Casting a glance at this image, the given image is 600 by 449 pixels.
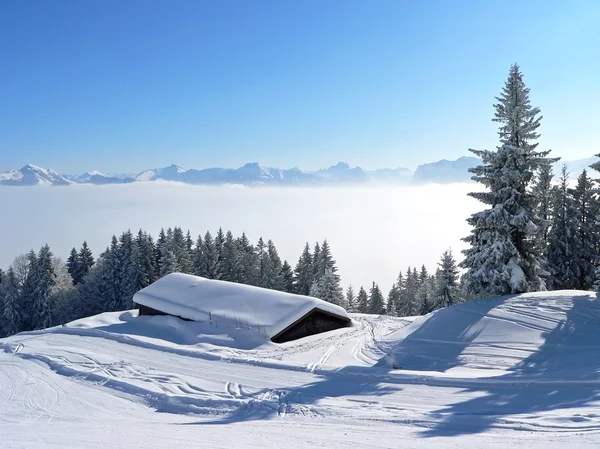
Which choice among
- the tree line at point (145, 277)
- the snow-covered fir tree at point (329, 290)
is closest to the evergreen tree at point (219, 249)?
the tree line at point (145, 277)

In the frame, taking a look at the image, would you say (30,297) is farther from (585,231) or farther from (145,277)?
(585,231)

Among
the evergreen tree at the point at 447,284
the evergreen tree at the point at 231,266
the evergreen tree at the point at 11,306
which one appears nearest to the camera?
the evergreen tree at the point at 447,284

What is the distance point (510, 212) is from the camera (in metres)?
23.7

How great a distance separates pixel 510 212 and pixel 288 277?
4344 centimetres

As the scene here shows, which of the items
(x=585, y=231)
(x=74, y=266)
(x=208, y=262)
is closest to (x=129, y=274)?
(x=208, y=262)

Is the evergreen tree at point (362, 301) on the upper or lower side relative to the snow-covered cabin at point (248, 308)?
lower

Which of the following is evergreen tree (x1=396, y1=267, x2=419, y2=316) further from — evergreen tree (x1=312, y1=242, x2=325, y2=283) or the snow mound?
the snow mound

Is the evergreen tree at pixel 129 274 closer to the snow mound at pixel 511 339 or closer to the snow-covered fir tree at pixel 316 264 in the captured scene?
the snow-covered fir tree at pixel 316 264

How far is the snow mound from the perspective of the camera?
53.6ft

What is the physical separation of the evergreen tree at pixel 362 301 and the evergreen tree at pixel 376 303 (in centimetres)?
71

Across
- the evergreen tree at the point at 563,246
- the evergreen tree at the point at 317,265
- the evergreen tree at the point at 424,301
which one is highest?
the evergreen tree at the point at 563,246

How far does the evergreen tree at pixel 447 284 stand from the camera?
A: 41.9 meters

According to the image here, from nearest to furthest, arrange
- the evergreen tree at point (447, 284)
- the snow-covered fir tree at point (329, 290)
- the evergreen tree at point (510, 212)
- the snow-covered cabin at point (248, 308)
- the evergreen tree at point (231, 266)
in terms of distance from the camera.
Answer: the evergreen tree at point (510, 212), the snow-covered cabin at point (248, 308), the evergreen tree at point (447, 284), the snow-covered fir tree at point (329, 290), the evergreen tree at point (231, 266)

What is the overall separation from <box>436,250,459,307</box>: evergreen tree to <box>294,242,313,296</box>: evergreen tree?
75.7 ft
